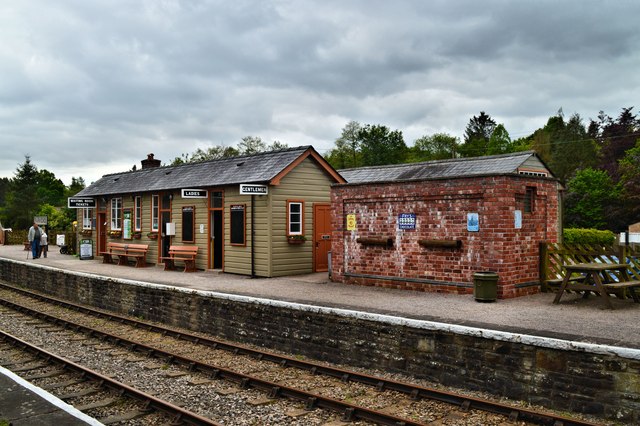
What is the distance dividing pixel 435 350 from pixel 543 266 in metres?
5.59

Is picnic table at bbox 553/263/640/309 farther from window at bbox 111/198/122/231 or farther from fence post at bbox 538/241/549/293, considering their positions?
window at bbox 111/198/122/231

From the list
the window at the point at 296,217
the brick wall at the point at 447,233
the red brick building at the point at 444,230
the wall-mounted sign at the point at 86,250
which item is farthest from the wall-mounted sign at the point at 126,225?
the brick wall at the point at 447,233

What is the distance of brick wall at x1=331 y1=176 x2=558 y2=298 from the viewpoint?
469 inches

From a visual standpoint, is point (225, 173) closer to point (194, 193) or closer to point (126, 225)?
point (194, 193)

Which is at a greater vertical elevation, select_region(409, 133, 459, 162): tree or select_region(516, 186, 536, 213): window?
select_region(409, 133, 459, 162): tree

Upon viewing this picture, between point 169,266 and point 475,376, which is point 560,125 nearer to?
point 169,266

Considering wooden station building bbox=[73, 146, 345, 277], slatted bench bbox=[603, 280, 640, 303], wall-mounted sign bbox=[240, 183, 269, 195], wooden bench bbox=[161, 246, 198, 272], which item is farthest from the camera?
wooden bench bbox=[161, 246, 198, 272]

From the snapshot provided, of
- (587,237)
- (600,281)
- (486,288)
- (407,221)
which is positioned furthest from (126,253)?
(587,237)

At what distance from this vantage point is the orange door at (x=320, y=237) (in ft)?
58.8

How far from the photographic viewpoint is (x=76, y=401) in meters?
7.84

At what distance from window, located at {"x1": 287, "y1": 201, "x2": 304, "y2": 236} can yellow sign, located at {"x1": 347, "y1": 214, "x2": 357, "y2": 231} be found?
3.02 metres

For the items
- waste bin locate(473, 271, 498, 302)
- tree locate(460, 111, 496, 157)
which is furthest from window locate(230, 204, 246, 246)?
tree locate(460, 111, 496, 157)

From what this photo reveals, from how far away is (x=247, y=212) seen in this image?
Result: 17.2 m

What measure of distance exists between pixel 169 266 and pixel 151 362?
31.7 feet
